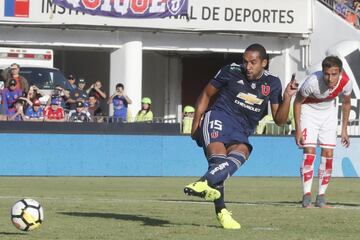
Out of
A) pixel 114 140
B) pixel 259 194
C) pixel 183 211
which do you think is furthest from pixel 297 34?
pixel 183 211

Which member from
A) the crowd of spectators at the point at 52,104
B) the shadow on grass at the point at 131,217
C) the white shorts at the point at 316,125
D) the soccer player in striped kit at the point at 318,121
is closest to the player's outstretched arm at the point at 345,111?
the soccer player in striped kit at the point at 318,121

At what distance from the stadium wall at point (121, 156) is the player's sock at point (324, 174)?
10.6m

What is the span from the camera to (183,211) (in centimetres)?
1244

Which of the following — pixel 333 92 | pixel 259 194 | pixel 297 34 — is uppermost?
pixel 297 34

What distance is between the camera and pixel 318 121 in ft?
45.0

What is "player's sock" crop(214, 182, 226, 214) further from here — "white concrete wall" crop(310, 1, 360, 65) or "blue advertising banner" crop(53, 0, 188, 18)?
"white concrete wall" crop(310, 1, 360, 65)

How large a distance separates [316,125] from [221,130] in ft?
11.8

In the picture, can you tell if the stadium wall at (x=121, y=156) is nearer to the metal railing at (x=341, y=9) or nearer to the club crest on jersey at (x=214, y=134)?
the metal railing at (x=341, y=9)

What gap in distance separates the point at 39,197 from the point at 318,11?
2152cm

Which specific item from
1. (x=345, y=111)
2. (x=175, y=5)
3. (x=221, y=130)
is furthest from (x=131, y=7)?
(x=221, y=130)

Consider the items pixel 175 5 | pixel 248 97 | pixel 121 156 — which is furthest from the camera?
pixel 175 5

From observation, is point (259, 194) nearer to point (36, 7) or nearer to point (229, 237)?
point (229, 237)

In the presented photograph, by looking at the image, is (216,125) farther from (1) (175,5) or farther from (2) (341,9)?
(2) (341,9)

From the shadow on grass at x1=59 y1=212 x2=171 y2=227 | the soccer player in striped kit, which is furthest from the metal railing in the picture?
the shadow on grass at x1=59 y1=212 x2=171 y2=227
